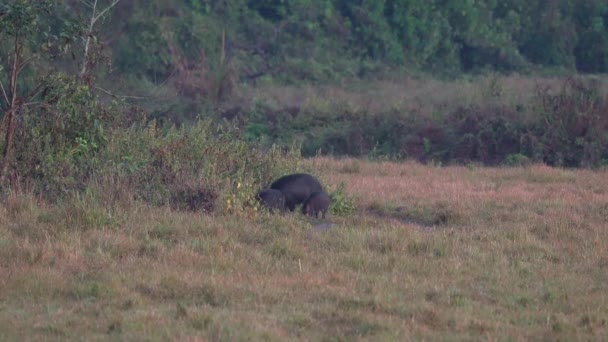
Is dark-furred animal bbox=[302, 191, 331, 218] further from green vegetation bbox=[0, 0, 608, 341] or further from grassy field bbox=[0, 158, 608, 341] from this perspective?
green vegetation bbox=[0, 0, 608, 341]

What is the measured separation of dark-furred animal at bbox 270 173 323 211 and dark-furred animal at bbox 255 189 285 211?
0.07m

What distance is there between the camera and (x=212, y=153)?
12039 millimetres

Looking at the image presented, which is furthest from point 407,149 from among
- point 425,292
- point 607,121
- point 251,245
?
point 425,292

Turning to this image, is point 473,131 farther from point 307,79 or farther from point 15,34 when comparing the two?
point 15,34

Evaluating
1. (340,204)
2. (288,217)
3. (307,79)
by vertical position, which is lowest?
(307,79)

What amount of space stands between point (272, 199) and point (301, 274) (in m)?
2.96

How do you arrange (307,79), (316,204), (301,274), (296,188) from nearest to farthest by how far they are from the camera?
(301,274) → (316,204) → (296,188) → (307,79)

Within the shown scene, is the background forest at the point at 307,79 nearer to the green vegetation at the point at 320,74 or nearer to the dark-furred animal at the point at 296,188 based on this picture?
the green vegetation at the point at 320,74

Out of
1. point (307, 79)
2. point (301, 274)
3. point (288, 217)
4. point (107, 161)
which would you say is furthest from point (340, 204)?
point (307, 79)

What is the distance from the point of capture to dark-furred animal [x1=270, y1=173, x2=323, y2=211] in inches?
442

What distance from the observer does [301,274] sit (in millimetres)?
8281

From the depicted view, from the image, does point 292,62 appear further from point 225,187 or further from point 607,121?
point 225,187

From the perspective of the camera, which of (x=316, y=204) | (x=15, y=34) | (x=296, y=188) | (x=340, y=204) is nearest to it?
(x=15, y=34)

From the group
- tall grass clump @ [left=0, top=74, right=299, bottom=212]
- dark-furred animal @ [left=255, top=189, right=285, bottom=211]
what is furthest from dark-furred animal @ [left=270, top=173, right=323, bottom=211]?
tall grass clump @ [left=0, top=74, right=299, bottom=212]
